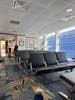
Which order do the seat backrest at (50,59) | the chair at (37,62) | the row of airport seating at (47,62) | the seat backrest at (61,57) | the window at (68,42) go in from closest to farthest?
the row of airport seating at (47,62), the chair at (37,62), the seat backrest at (50,59), the seat backrest at (61,57), the window at (68,42)

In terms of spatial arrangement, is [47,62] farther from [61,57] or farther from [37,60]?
[61,57]

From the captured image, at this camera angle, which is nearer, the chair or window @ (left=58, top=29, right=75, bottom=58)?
the chair

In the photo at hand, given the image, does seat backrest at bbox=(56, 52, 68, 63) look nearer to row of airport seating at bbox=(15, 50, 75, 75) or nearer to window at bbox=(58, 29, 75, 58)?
row of airport seating at bbox=(15, 50, 75, 75)

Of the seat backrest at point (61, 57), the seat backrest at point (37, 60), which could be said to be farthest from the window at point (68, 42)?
the seat backrest at point (37, 60)

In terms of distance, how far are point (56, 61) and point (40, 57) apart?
0.74m

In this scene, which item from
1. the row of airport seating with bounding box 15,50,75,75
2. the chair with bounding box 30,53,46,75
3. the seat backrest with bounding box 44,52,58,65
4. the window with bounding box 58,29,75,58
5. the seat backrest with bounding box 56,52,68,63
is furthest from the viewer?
the window with bounding box 58,29,75,58

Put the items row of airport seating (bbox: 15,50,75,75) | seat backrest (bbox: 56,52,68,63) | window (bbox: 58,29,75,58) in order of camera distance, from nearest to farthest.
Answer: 1. row of airport seating (bbox: 15,50,75,75)
2. seat backrest (bbox: 56,52,68,63)
3. window (bbox: 58,29,75,58)

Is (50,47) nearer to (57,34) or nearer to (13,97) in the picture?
(57,34)

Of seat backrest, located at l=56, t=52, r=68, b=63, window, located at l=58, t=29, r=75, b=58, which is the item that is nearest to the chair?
seat backrest, located at l=56, t=52, r=68, b=63

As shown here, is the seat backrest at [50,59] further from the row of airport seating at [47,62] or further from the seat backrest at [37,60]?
the seat backrest at [37,60]

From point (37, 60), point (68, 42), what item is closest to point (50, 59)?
point (37, 60)

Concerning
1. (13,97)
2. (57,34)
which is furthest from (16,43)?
(13,97)

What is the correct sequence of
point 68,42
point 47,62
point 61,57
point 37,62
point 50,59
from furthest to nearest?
point 68,42
point 61,57
point 50,59
point 47,62
point 37,62

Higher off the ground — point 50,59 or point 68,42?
point 68,42
